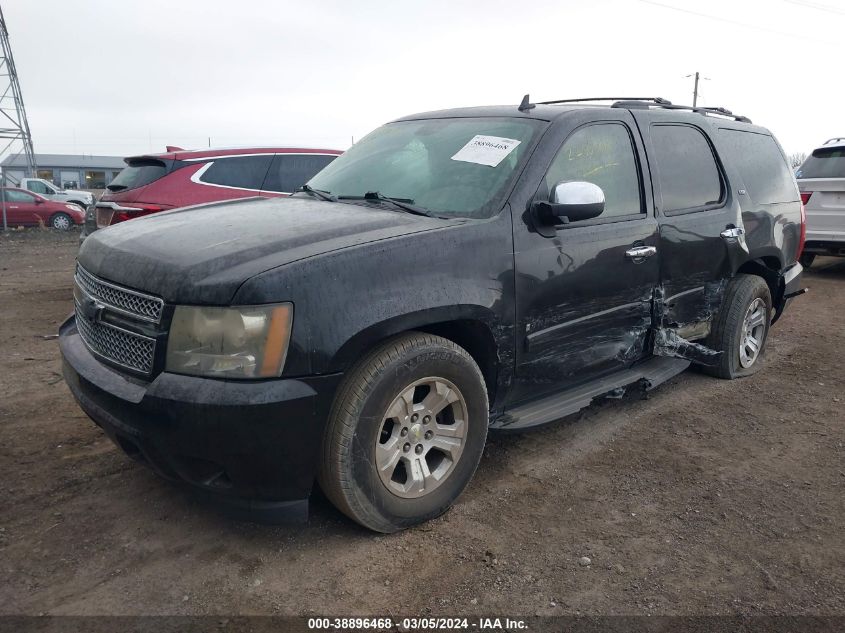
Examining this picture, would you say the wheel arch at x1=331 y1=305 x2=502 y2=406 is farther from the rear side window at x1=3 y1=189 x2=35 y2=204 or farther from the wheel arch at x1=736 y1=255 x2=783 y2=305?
the rear side window at x1=3 y1=189 x2=35 y2=204

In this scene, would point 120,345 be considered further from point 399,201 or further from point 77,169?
point 77,169

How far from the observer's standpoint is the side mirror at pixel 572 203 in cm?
319

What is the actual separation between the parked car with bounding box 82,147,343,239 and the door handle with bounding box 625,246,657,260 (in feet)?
15.2

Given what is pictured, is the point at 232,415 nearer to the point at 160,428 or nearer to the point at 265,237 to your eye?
the point at 160,428

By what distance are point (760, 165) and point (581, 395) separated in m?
2.73

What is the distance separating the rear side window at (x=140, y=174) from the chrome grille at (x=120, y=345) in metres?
4.70

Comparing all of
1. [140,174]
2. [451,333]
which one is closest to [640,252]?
[451,333]

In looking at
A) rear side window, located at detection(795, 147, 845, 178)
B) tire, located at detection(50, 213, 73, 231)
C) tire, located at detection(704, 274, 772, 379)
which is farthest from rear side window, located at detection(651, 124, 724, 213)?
tire, located at detection(50, 213, 73, 231)

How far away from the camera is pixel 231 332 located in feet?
8.03

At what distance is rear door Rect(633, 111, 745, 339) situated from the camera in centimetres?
407

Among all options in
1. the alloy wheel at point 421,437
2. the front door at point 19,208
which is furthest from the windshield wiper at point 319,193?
the front door at point 19,208

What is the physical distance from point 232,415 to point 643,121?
3044 millimetres

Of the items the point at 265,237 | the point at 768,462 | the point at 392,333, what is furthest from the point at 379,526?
the point at 768,462

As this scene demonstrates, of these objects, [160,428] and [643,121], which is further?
[643,121]
